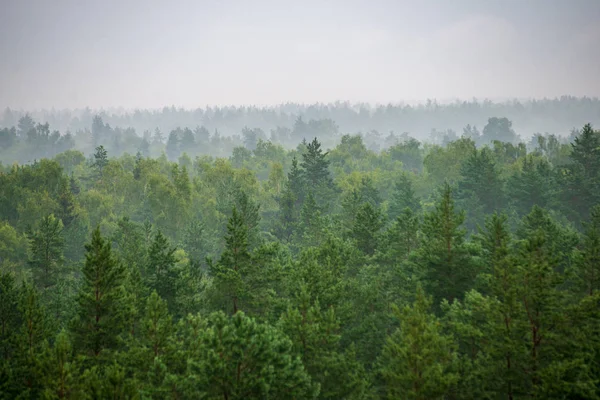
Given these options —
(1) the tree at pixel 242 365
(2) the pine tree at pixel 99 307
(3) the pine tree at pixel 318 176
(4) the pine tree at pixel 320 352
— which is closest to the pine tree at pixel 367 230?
(4) the pine tree at pixel 320 352

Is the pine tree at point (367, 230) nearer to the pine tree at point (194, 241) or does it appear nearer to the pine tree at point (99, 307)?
the pine tree at point (99, 307)

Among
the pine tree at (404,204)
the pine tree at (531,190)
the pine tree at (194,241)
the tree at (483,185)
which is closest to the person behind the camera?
the pine tree at (194,241)

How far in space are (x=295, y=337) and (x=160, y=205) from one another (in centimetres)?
5245

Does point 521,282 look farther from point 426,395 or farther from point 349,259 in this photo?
point 349,259

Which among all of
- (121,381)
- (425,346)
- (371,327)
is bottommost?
(371,327)

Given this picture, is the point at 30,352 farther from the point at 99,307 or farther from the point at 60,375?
the point at 60,375

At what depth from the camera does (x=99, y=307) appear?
19.3m

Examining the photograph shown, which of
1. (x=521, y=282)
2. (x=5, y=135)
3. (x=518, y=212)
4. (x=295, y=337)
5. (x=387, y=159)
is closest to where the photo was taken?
(x=521, y=282)

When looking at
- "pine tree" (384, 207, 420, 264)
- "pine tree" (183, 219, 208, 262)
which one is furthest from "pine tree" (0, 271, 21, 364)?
"pine tree" (183, 219, 208, 262)

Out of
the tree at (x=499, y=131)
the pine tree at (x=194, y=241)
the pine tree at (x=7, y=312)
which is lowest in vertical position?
the pine tree at (x=194, y=241)

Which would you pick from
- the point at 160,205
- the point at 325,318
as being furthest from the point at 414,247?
the point at 160,205

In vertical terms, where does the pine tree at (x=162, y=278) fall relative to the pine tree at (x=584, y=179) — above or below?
below

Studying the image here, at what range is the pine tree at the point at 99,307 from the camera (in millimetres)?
19000

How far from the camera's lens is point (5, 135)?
17562 centimetres
